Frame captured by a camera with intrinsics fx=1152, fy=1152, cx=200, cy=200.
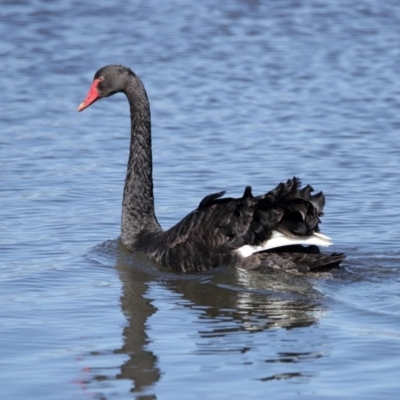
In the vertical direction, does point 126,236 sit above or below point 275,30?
below

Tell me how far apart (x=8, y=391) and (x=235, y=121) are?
7889mm

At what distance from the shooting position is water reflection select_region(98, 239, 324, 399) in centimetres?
598

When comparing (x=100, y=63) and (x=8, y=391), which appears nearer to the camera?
(x=8, y=391)

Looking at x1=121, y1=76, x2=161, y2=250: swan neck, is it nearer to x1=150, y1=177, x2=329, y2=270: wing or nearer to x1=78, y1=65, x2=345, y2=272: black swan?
x1=78, y1=65, x2=345, y2=272: black swan

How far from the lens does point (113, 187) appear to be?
10.5 meters

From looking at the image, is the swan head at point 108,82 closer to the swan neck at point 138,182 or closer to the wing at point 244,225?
the swan neck at point 138,182

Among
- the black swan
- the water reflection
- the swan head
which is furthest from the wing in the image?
the swan head

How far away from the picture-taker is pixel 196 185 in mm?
10461

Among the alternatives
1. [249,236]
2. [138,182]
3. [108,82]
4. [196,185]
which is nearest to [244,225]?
[249,236]

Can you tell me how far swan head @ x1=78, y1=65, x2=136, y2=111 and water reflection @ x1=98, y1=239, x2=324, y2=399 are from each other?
1.44 m

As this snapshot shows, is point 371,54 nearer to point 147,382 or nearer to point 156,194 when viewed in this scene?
point 156,194

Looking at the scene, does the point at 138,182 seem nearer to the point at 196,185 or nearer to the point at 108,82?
the point at 108,82

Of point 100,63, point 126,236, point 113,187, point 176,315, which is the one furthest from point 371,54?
point 176,315

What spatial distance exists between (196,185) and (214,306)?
11.1ft
